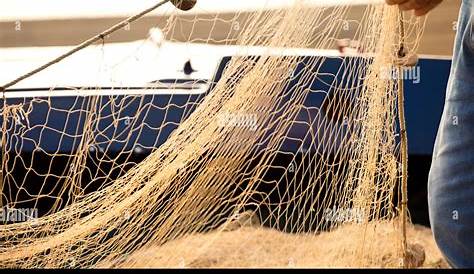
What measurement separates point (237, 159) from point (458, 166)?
896 mm

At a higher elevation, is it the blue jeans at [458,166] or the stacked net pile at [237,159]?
the blue jeans at [458,166]

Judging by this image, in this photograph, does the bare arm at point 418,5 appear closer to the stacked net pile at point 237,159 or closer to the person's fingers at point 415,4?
the person's fingers at point 415,4

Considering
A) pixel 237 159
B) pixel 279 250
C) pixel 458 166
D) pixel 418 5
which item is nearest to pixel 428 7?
pixel 418 5

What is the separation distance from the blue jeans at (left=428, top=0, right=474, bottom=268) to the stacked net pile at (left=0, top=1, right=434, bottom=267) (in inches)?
27.6

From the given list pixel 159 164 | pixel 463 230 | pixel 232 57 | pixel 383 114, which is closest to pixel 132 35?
pixel 232 57

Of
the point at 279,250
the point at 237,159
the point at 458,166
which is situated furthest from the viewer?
the point at 279,250

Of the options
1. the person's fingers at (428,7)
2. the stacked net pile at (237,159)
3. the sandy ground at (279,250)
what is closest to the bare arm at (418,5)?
the person's fingers at (428,7)

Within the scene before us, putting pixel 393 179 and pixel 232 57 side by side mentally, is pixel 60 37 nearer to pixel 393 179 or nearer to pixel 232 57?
pixel 232 57

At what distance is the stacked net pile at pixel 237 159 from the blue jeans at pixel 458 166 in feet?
2.30

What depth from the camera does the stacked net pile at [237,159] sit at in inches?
60.2

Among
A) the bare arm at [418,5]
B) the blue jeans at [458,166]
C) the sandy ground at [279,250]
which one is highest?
the bare arm at [418,5]

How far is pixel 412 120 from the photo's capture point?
1.98m

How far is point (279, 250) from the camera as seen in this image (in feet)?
5.83

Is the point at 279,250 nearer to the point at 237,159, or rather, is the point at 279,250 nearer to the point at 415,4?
the point at 237,159
